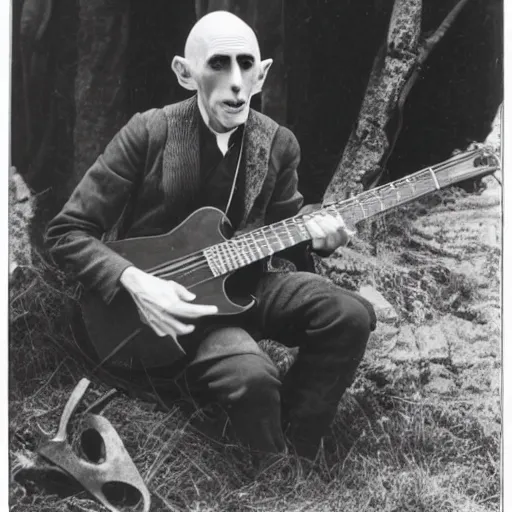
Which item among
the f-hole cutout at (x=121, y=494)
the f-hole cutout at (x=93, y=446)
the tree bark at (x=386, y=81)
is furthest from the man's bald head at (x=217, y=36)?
the f-hole cutout at (x=121, y=494)

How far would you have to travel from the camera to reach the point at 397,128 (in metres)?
3.63

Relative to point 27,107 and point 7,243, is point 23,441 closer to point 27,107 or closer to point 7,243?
point 7,243

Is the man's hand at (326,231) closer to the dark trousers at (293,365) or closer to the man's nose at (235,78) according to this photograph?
the dark trousers at (293,365)

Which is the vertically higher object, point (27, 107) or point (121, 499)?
point (27, 107)

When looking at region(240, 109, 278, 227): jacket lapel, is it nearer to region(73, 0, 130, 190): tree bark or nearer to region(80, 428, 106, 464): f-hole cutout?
region(73, 0, 130, 190): tree bark

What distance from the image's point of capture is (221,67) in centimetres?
347

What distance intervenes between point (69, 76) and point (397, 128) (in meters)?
1.37

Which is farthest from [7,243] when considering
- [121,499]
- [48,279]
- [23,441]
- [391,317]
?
[391,317]

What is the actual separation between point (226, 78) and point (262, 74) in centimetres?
17

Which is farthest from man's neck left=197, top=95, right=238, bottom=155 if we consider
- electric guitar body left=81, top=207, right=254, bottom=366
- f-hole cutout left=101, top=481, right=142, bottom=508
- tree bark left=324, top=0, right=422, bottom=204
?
f-hole cutout left=101, top=481, right=142, bottom=508

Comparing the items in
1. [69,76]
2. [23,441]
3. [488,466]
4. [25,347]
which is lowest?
[488,466]

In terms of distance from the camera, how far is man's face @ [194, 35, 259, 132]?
11.4 ft

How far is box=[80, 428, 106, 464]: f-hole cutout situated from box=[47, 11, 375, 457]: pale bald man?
384 mm

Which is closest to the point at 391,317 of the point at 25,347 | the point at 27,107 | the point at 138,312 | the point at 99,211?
the point at 138,312
